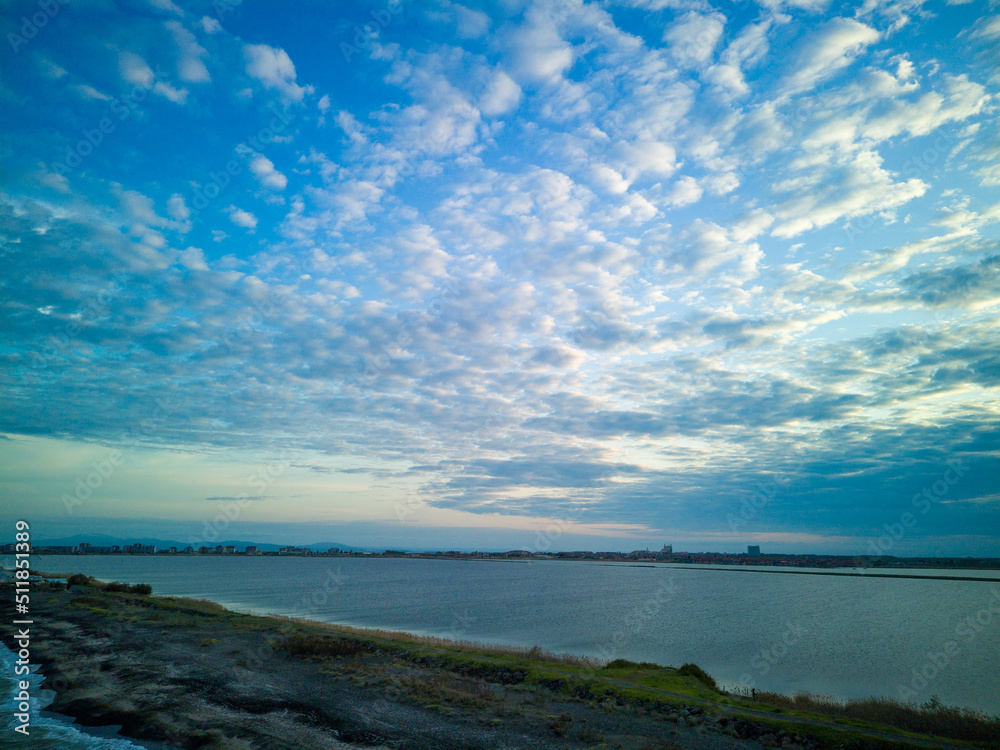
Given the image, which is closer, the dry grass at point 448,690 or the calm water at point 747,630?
the dry grass at point 448,690

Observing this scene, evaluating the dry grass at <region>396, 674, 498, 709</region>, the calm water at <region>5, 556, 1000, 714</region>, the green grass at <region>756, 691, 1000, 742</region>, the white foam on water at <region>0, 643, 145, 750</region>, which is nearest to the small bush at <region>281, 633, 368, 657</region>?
the dry grass at <region>396, 674, 498, 709</region>

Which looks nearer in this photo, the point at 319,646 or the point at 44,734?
the point at 44,734

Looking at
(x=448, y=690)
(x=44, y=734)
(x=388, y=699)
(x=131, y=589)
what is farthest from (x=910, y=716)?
(x=131, y=589)

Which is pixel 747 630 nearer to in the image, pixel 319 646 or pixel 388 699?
pixel 319 646

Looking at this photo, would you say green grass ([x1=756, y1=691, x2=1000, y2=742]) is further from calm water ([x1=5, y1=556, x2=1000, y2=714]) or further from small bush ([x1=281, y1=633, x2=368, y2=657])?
small bush ([x1=281, y1=633, x2=368, y2=657])

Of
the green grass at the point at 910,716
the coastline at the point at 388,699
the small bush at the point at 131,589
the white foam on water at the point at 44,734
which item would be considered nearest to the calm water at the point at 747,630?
the green grass at the point at 910,716

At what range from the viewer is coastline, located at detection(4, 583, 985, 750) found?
17.7 m

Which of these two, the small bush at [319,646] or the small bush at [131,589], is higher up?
the small bush at [319,646]

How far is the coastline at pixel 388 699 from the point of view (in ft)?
57.9

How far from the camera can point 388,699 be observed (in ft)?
72.2

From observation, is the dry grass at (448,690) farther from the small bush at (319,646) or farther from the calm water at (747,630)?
the calm water at (747,630)

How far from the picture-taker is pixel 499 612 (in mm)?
68062

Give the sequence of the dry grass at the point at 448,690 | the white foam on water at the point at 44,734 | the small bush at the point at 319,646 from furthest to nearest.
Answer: the small bush at the point at 319,646 → the dry grass at the point at 448,690 → the white foam on water at the point at 44,734

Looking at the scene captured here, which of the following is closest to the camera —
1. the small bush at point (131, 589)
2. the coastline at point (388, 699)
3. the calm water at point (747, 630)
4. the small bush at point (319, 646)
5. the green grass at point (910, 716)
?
the coastline at point (388, 699)
